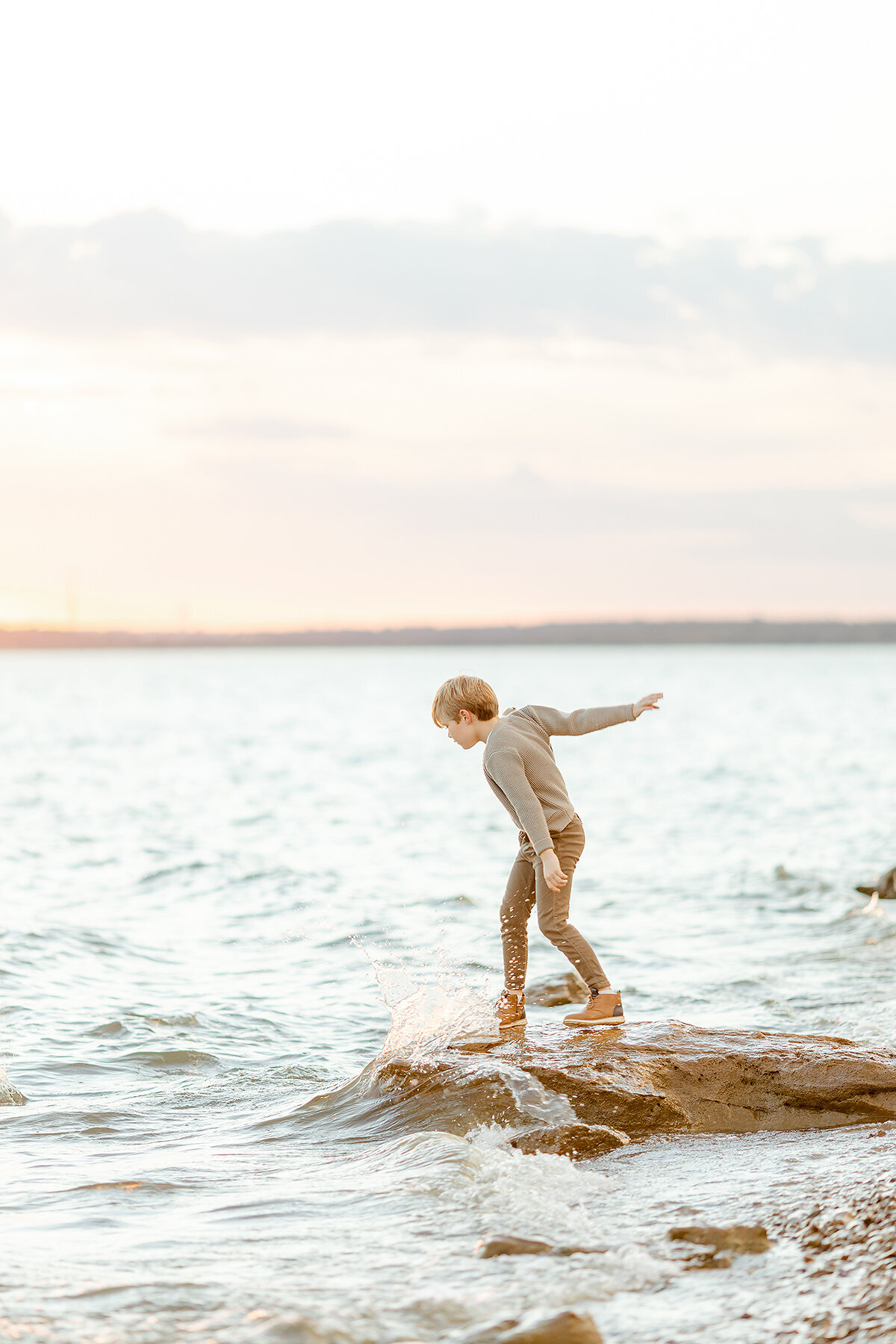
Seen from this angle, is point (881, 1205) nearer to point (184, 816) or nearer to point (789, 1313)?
point (789, 1313)

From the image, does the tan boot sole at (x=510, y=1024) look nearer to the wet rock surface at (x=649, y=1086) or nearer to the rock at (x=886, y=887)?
the wet rock surface at (x=649, y=1086)

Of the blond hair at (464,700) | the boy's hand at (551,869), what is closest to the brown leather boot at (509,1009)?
the boy's hand at (551,869)

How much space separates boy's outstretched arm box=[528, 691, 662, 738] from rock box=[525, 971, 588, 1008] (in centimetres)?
366

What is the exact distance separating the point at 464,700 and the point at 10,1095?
3667 millimetres

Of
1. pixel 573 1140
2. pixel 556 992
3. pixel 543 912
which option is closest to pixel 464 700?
pixel 543 912

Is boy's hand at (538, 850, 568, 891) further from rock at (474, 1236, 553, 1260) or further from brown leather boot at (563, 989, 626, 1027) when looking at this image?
rock at (474, 1236, 553, 1260)

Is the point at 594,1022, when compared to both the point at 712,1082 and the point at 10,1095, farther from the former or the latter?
the point at 10,1095

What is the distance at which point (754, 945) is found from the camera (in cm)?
1323

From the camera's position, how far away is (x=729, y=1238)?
180 inches

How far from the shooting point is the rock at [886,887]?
1550cm

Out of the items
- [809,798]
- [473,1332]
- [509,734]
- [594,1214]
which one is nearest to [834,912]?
[509,734]

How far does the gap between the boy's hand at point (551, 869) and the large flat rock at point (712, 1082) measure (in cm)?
82

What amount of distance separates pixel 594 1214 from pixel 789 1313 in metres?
1.06

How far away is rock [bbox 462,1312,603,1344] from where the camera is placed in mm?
3859
